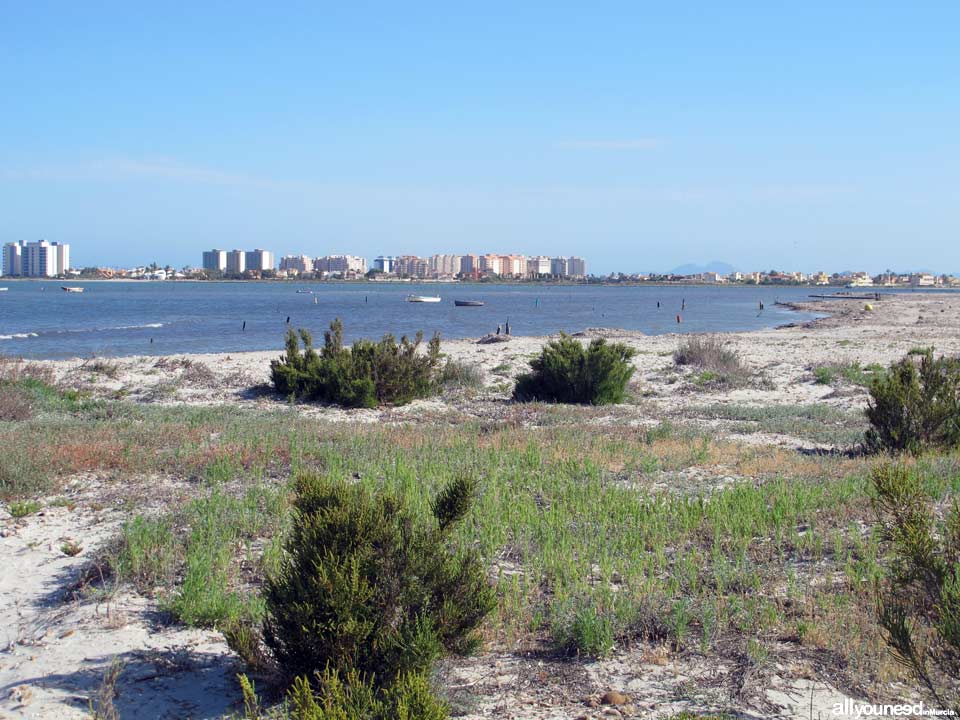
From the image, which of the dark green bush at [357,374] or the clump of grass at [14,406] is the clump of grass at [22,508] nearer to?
the clump of grass at [14,406]

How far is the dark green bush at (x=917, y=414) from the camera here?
1114cm

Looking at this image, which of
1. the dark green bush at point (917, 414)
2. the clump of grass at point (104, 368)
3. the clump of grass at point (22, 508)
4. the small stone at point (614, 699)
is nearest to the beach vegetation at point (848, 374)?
the dark green bush at point (917, 414)

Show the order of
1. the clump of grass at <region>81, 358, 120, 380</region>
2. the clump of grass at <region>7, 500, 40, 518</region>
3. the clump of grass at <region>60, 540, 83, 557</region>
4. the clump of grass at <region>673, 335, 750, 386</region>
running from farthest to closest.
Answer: the clump of grass at <region>81, 358, 120, 380</region>
the clump of grass at <region>673, 335, 750, 386</region>
the clump of grass at <region>7, 500, 40, 518</region>
the clump of grass at <region>60, 540, 83, 557</region>

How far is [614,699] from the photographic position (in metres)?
4.31

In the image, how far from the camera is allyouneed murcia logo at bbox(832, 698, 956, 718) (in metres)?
4.05

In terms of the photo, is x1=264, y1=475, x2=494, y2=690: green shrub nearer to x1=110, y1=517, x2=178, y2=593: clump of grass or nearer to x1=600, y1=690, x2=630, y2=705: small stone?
Result: x1=600, y1=690, x2=630, y2=705: small stone

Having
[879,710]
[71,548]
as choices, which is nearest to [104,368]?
[71,548]

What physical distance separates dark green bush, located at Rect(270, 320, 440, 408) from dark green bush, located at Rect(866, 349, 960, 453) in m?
9.08

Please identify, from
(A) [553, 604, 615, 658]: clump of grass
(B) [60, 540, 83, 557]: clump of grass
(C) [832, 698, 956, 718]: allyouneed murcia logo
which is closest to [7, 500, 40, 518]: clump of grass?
(B) [60, 540, 83, 557]: clump of grass

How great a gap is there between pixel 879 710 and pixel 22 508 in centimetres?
690

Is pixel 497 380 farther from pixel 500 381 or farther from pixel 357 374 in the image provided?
pixel 357 374

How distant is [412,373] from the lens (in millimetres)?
17891

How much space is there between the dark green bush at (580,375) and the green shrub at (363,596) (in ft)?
44.2

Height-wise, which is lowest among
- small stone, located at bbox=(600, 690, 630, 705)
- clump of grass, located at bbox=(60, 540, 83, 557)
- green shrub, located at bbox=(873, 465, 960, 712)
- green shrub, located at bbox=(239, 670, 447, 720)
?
clump of grass, located at bbox=(60, 540, 83, 557)
